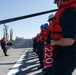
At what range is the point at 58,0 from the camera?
12.2 feet

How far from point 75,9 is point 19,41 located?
66.9 m

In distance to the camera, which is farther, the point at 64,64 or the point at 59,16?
the point at 59,16

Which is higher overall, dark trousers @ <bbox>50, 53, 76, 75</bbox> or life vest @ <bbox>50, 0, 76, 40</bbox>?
life vest @ <bbox>50, 0, 76, 40</bbox>

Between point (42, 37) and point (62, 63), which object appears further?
point (42, 37)

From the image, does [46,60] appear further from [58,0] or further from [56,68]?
[58,0]

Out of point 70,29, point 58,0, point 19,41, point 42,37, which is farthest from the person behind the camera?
point 19,41

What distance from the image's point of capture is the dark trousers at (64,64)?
130 inches

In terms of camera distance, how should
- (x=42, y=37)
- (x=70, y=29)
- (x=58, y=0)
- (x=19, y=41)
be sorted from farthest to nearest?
(x=19, y=41) < (x=42, y=37) < (x=58, y=0) < (x=70, y=29)

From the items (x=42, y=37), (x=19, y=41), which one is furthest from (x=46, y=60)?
(x=19, y=41)

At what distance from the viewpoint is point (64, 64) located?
3324 millimetres

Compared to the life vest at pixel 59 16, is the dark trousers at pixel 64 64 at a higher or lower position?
lower

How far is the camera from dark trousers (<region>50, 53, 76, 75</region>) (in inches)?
130

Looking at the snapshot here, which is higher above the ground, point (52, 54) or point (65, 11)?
point (65, 11)

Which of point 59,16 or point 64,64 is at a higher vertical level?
point 59,16
